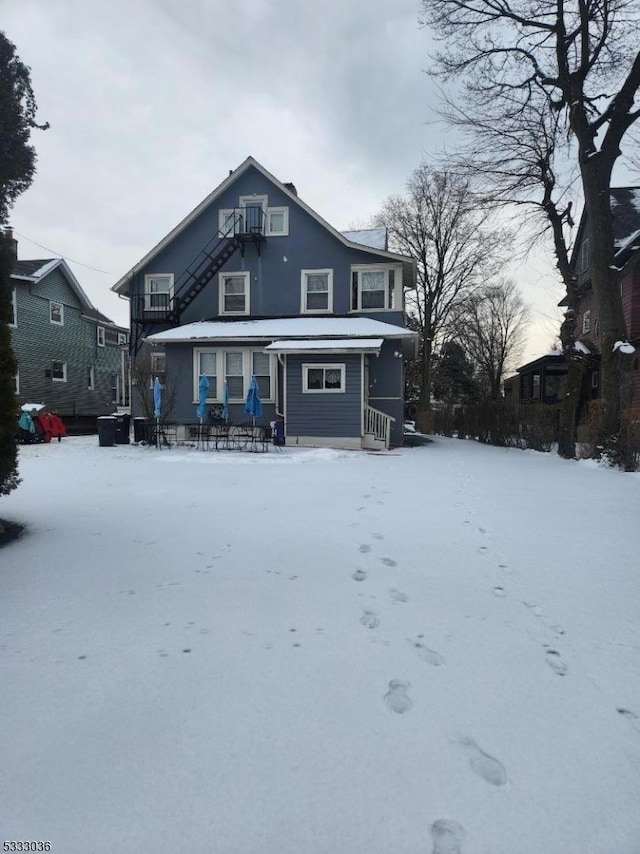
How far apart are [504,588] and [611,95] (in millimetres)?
13774

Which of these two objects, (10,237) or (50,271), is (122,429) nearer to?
(10,237)

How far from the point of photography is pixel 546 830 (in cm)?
169

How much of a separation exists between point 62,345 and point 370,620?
26934 millimetres

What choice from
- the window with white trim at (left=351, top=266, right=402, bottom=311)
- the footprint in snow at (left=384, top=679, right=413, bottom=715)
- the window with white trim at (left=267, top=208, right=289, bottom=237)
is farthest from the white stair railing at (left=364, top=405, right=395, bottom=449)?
the footprint in snow at (left=384, top=679, right=413, bottom=715)

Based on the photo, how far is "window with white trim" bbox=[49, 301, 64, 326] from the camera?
25.6m

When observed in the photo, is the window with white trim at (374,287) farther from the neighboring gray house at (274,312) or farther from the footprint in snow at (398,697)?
the footprint in snow at (398,697)

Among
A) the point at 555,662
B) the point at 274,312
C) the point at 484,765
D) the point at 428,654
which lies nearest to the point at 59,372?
the point at 274,312

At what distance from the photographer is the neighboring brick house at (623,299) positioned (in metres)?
19.5

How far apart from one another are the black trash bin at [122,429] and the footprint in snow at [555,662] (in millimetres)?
14803

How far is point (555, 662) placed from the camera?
275 centimetres

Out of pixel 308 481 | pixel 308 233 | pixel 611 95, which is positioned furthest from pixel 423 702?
pixel 308 233

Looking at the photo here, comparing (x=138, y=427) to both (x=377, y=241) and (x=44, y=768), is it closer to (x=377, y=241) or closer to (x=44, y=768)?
(x=377, y=241)

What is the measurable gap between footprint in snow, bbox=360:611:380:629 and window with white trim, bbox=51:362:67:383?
26031 mm

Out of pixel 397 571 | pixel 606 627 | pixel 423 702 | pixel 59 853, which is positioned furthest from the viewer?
pixel 397 571
